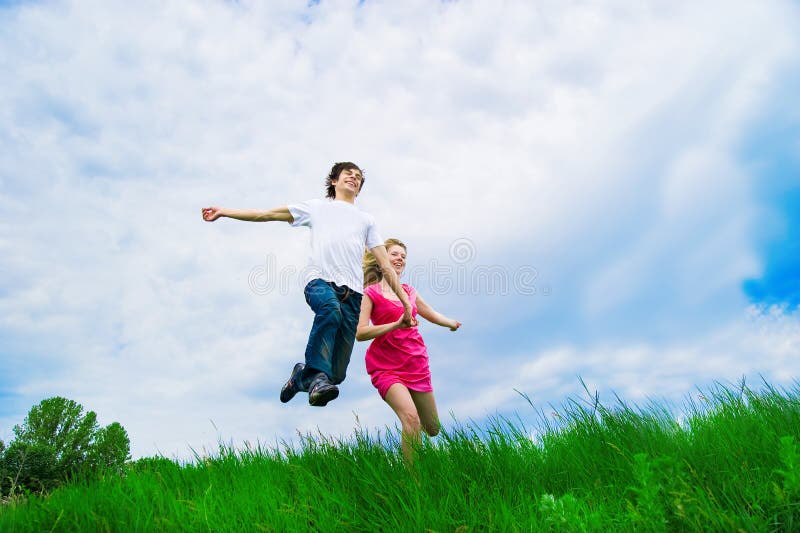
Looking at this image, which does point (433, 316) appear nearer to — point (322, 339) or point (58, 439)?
point (322, 339)

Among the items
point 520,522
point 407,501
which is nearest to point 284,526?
point 407,501

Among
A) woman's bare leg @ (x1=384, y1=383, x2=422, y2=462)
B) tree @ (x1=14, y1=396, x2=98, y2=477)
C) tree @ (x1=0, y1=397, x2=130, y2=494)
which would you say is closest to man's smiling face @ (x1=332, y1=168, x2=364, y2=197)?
woman's bare leg @ (x1=384, y1=383, x2=422, y2=462)

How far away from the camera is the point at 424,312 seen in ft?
23.0

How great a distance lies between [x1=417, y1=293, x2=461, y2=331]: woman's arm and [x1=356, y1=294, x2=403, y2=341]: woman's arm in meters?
0.84

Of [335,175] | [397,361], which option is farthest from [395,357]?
[335,175]

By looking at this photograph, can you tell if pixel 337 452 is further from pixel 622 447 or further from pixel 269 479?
pixel 622 447

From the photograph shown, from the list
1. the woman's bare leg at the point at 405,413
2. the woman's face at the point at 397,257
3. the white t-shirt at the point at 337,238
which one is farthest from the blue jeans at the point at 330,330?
the woman's face at the point at 397,257

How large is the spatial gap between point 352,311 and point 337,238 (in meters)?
0.77

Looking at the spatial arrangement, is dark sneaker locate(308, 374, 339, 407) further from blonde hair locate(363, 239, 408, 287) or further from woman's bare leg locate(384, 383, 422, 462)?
blonde hair locate(363, 239, 408, 287)

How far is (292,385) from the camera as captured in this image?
5879 mm

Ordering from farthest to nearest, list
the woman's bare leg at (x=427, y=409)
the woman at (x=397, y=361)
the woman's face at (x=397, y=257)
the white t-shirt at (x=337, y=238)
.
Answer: the woman's face at (x=397, y=257) < the woman's bare leg at (x=427, y=409) < the white t-shirt at (x=337, y=238) < the woman at (x=397, y=361)

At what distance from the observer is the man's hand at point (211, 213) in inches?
235

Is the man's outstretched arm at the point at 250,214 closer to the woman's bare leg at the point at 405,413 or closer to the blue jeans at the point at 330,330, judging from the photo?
the blue jeans at the point at 330,330

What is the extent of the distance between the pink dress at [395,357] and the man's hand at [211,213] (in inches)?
65.7
